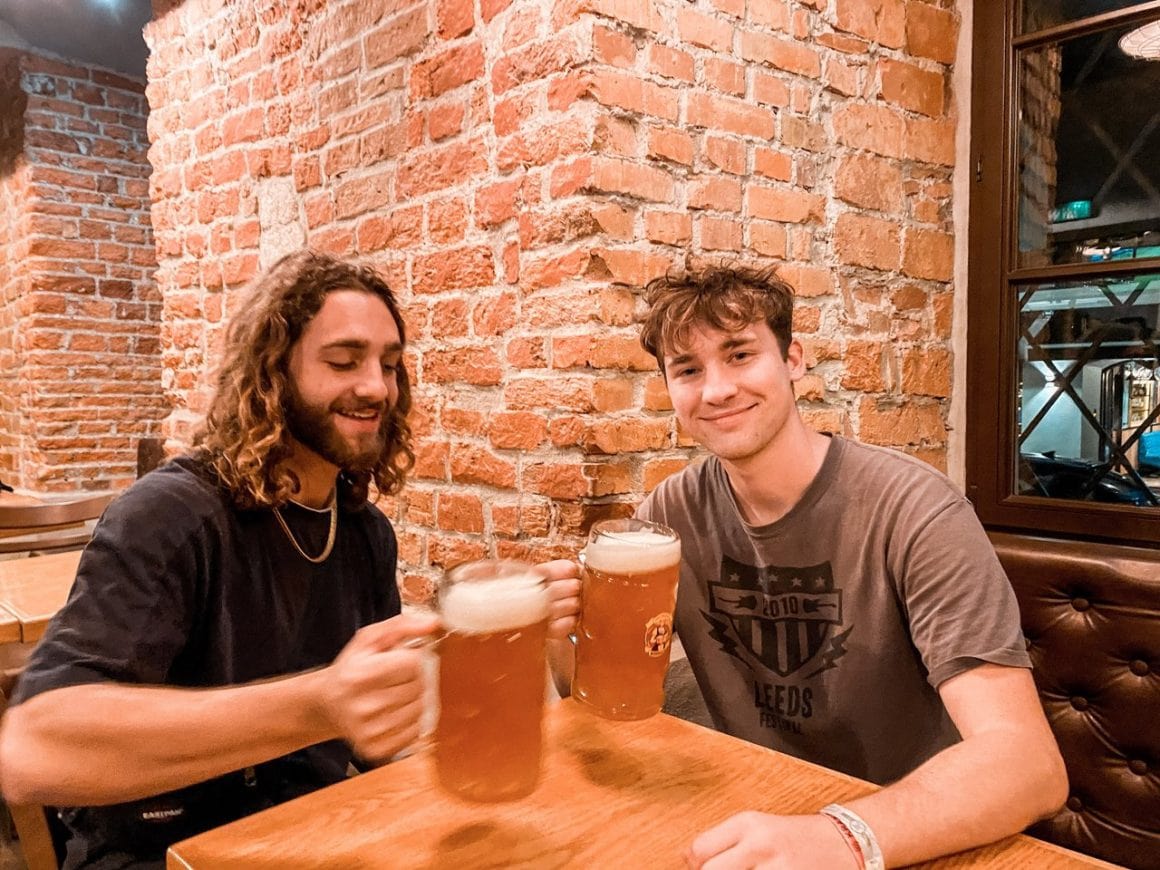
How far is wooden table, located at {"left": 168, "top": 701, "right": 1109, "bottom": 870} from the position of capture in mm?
865

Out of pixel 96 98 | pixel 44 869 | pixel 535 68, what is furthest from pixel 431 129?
pixel 96 98

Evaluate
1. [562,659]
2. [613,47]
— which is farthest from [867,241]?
[562,659]

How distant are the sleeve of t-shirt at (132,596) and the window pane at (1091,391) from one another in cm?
222

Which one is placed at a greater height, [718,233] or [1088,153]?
[1088,153]

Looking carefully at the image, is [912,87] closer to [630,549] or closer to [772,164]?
[772,164]

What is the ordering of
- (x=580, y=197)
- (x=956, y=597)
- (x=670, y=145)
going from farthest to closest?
(x=670, y=145) < (x=580, y=197) < (x=956, y=597)

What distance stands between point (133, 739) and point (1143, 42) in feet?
8.90

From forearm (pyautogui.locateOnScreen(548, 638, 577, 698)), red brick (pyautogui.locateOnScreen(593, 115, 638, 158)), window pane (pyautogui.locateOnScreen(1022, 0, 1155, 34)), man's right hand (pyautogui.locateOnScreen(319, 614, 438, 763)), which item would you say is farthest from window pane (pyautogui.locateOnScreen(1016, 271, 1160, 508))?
man's right hand (pyautogui.locateOnScreen(319, 614, 438, 763))

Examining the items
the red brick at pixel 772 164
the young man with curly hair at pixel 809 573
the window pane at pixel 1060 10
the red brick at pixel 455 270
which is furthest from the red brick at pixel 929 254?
the red brick at pixel 455 270

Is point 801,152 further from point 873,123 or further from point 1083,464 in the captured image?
point 1083,464

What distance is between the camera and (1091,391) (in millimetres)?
2299

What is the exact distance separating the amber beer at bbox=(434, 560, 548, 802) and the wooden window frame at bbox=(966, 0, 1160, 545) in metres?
2.03

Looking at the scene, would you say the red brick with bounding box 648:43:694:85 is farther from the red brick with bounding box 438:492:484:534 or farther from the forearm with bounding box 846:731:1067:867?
the forearm with bounding box 846:731:1067:867

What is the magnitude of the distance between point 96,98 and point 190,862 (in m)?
5.32
